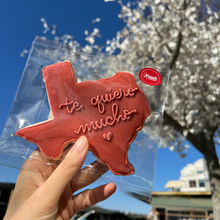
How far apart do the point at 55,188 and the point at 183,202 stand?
42.6 ft

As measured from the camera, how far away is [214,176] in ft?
13.8

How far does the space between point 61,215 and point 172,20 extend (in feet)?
14.2

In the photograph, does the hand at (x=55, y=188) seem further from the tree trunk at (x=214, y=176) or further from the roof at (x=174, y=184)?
the roof at (x=174, y=184)

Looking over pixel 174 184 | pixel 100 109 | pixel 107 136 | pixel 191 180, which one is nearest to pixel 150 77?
pixel 100 109

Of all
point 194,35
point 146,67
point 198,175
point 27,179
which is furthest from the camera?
point 198,175

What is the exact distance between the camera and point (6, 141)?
1597 mm

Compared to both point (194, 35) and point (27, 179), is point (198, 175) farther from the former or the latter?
point (27, 179)

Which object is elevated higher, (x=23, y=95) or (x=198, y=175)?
(x=198, y=175)

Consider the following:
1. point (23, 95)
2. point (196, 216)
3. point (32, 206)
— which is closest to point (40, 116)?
point (23, 95)

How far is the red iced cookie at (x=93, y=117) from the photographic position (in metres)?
1.53

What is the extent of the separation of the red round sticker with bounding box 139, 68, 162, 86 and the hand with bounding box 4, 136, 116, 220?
934 mm

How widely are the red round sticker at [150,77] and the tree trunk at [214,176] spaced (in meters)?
3.54

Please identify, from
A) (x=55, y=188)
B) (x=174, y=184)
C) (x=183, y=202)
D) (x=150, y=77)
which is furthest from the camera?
(x=174, y=184)

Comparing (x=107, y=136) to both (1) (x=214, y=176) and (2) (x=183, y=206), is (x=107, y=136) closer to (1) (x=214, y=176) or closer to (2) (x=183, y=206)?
(1) (x=214, y=176)
